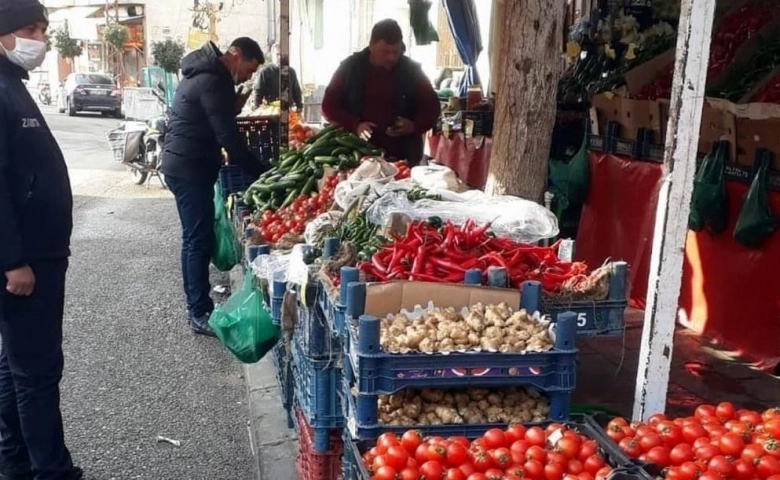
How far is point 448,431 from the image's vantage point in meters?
2.91

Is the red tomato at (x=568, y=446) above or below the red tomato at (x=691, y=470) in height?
above

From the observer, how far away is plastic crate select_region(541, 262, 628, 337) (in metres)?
3.39

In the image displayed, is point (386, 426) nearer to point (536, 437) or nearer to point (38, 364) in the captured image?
point (536, 437)

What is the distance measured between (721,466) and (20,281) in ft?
9.16

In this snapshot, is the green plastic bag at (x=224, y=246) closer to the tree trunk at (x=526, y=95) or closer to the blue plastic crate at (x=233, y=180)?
the blue plastic crate at (x=233, y=180)

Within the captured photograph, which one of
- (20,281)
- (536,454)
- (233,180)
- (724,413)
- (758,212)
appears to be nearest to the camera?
(536,454)

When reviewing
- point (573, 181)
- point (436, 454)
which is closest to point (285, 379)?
point (436, 454)

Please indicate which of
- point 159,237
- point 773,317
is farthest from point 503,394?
point 159,237

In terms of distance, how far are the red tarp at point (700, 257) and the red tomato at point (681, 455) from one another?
2.72 meters

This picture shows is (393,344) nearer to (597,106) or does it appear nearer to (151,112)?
(597,106)

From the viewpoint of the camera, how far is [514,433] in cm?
270

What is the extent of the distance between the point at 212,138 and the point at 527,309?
3.61 metres

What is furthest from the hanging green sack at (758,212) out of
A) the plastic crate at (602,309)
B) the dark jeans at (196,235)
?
the dark jeans at (196,235)

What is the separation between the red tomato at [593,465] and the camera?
2488 millimetres
